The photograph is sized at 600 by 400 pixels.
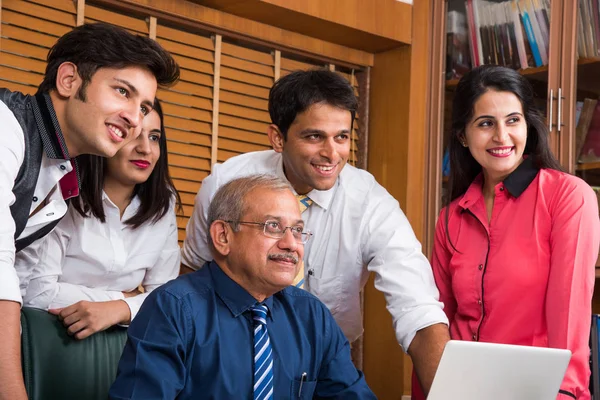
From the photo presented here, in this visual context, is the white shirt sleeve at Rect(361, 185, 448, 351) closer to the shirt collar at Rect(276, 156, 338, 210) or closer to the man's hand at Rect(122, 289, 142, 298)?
the shirt collar at Rect(276, 156, 338, 210)

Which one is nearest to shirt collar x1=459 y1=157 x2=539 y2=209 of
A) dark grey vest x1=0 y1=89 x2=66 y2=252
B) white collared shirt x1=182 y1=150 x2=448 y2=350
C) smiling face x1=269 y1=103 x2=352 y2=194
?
white collared shirt x1=182 y1=150 x2=448 y2=350

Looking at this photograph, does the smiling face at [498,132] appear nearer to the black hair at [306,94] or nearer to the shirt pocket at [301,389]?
the black hair at [306,94]

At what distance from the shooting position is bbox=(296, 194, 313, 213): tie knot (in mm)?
2459

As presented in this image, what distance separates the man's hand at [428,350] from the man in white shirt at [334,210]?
0.05 m

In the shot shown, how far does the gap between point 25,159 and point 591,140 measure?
2.15 meters

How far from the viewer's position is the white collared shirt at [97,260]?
218 cm

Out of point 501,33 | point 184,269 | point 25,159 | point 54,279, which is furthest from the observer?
point 501,33

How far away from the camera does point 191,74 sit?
11.0 ft

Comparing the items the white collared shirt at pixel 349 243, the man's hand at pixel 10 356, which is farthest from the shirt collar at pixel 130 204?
the man's hand at pixel 10 356

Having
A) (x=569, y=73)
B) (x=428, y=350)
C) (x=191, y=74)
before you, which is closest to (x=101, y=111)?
(x=428, y=350)

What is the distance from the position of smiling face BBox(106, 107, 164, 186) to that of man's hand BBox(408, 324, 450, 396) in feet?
2.79

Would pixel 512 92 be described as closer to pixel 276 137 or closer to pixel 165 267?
pixel 276 137

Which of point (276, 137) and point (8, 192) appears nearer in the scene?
point (8, 192)

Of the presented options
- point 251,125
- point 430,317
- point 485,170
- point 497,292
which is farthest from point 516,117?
point 251,125
